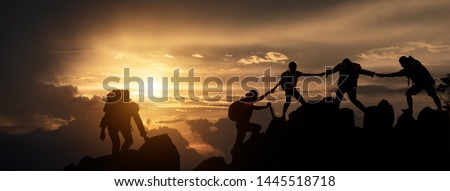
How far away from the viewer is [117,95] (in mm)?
27922

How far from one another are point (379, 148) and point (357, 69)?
4230 millimetres

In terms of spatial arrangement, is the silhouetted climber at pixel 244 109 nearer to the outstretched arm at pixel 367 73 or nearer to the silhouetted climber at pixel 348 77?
the silhouetted climber at pixel 348 77

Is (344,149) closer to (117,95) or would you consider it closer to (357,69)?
(357,69)

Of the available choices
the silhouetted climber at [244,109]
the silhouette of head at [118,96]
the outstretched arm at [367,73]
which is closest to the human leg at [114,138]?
the silhouette of head at [118,96]

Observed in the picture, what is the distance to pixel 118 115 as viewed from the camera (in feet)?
91.6

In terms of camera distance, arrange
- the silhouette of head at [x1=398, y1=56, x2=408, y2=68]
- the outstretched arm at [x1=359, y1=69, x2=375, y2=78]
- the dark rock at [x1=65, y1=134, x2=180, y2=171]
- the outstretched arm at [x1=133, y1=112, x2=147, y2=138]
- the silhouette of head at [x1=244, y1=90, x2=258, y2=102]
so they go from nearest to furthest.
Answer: the silhouette of head at [x1=398, y1=56, x2=408, y2=68]
the outstretched arm at [x1=359, y1=69, x2=375, y2=78]
the silhouette of head at [x1=244, y1=90, x2=258, y2=102]
the outstretched arm at [x1=133, y1=112, x2=147, y2=138]
the dark rock at [x1=65, y1=134, x2=180, y2=171]

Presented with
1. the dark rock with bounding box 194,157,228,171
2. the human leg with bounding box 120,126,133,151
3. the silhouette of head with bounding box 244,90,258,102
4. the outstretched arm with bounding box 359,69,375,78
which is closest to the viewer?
the outstretched arm with bounding box 359,69,375,78

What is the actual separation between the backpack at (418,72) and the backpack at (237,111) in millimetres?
8685

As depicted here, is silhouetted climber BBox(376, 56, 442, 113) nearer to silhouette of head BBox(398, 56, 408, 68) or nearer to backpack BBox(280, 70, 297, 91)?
silhouette of head BBox(398, 56, 408, 68)

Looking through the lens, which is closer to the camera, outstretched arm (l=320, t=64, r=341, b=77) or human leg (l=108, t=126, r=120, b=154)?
outstretched arm (l=320, t=64, r=341, b=77)

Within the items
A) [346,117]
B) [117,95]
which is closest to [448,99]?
[346,117]

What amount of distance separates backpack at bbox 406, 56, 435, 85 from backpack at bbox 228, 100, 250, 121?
8685 mm

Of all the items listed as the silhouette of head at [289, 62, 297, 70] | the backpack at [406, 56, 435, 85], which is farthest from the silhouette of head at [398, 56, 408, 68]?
the silhouette of head at [289, 62, 297, 70]

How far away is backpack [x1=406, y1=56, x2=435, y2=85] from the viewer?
81.4ft
